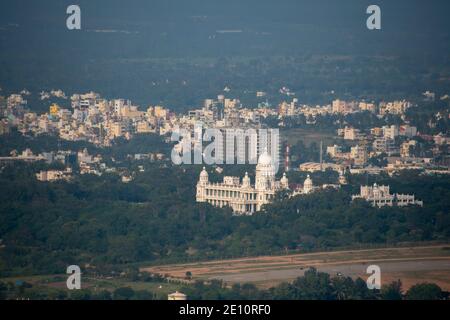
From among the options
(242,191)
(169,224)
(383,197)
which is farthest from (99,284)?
(383,197)

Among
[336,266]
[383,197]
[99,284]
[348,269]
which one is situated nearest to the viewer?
[99,284]

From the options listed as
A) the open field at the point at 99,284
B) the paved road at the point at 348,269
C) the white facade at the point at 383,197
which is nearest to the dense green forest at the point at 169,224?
the white facade at the point at 383,197

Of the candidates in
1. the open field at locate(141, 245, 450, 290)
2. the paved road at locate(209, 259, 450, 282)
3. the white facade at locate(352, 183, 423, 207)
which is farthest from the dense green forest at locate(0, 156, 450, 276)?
the paved road at locate(209, 259, 450, 282)

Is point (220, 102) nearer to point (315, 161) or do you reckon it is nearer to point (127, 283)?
point (315, 161)

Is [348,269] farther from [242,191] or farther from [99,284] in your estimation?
[242,191]

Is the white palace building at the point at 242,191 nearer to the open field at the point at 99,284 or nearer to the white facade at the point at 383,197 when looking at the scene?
the white facade at the point at 383,197

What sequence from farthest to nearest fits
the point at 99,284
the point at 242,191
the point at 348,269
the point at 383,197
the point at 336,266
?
the point at 242,191 → the point at 383,197 → the point at 336,266 → the point at 348,269 → the point at 99,284
